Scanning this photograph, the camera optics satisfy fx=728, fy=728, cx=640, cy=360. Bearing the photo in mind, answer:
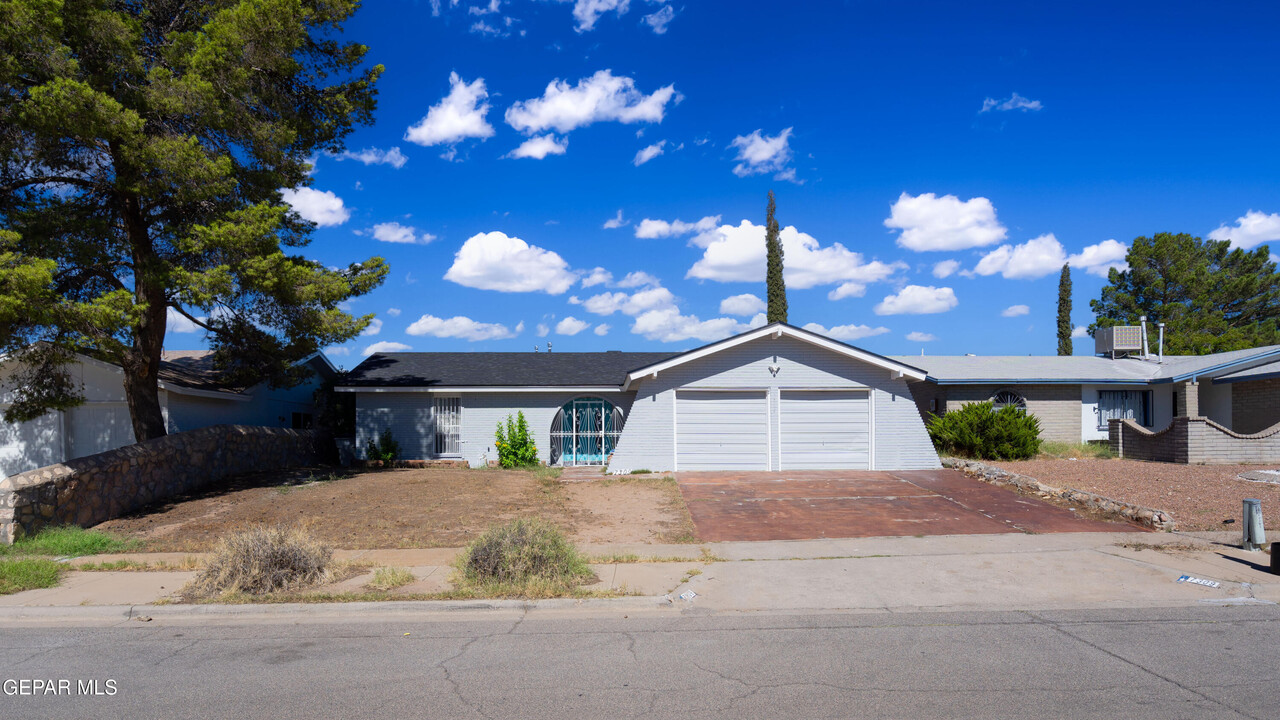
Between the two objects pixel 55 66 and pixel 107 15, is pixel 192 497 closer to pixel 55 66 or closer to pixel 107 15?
pixel 55 66

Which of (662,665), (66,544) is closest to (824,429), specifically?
(662,665)

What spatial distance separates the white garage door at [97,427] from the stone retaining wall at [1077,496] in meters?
20.2

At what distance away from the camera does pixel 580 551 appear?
401 inches

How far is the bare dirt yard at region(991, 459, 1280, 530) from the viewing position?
39.9ft

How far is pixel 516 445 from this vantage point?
21922 mm

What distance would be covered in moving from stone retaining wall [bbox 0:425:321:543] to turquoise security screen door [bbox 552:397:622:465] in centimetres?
799

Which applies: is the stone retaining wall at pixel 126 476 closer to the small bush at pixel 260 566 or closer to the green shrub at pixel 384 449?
the green shrub at pixel 384 449

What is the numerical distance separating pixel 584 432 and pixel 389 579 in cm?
1421

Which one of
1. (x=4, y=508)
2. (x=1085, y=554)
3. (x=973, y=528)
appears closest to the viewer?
(x=1085, y=554)

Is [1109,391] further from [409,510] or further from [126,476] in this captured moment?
[126,476]

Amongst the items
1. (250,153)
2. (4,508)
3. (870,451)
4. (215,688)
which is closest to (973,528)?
(870,451)

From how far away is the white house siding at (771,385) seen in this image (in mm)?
19031

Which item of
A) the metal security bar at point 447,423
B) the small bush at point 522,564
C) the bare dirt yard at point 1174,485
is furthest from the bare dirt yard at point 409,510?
the bare dirt yard at point 1174,485

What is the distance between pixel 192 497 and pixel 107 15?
914 cm
